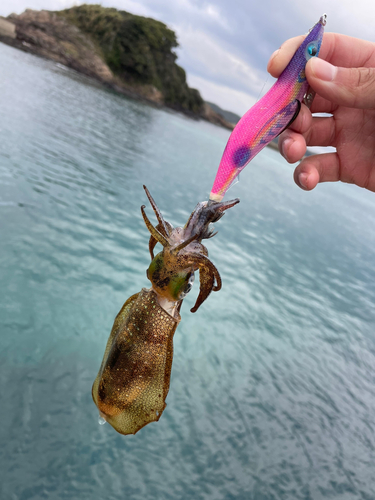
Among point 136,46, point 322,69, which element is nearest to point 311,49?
point 322,69

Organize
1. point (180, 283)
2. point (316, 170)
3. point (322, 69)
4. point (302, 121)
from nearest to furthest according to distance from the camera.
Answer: point (180, 283) → point (322, 69) → point (302, 121) → point (316, 170)

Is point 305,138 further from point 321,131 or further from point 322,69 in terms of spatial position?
point 322,69

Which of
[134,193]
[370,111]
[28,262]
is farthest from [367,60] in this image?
[134,193]

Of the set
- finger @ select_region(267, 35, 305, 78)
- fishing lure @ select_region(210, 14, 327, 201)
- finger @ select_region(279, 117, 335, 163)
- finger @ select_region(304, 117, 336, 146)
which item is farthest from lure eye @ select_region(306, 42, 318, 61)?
finger @ select_region(304, 117, 336, 146)

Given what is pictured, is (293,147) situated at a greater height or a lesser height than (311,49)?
lesser

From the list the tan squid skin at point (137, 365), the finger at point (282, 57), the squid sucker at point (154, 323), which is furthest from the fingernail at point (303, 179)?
the tan squid skin at point (137, 365)

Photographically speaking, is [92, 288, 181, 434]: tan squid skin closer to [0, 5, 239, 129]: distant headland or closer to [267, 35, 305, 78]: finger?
[267, 35, 305, 78]: finger

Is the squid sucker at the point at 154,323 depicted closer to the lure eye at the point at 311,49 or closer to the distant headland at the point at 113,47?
the lure eye at the point at 311,49
